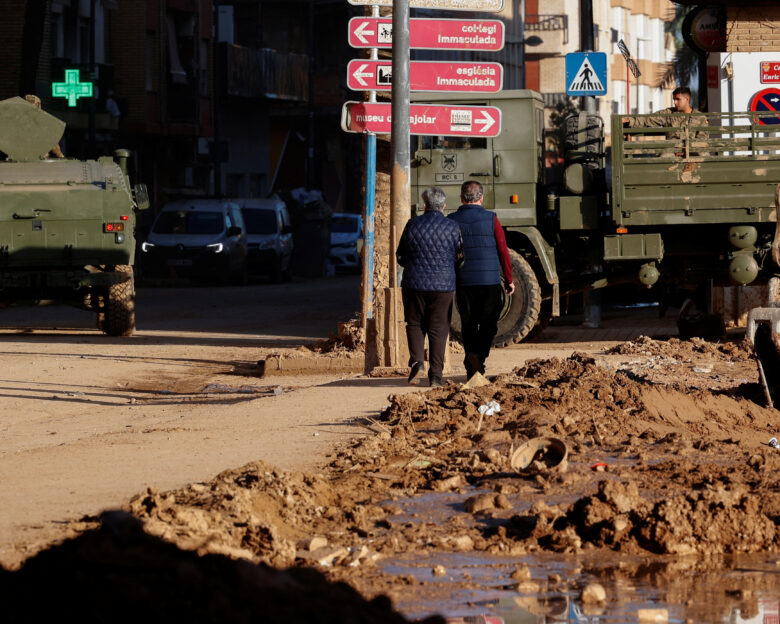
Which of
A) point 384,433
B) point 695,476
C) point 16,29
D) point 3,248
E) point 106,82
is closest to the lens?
point 695,476

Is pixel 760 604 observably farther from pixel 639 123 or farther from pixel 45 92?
pixel 45 92

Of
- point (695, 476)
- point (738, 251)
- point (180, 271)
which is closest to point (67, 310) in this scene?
point (180, 271)

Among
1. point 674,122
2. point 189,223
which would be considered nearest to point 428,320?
point 674,122

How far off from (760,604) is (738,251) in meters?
12.2

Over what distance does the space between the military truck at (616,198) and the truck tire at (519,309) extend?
1cm

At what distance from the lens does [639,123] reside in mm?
17656

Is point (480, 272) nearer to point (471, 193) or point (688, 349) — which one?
point (471, 193)

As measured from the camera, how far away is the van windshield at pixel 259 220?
37781 millimetres

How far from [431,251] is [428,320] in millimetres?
593

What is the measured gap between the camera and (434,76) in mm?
14438

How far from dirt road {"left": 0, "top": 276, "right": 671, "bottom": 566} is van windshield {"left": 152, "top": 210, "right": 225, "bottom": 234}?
10.6 m

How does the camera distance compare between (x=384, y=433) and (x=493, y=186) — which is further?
(x=493, y=186)

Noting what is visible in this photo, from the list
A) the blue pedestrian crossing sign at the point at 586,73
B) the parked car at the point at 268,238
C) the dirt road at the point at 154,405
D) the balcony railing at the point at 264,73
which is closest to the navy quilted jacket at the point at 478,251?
the dirt road at the point at 154,405

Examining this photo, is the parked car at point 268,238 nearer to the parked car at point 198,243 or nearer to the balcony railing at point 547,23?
the parked car at point 198,243
